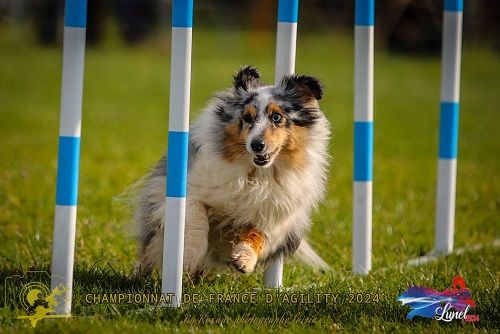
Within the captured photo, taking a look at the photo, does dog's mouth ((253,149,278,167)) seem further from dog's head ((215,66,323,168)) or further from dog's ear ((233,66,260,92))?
dog's ear ((233,66,260,92))

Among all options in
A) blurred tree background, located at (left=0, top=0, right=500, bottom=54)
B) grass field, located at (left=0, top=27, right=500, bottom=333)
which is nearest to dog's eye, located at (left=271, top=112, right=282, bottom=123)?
grass field, located at (left=0, top=27, right=500, bottom=333)

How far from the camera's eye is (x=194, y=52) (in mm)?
23438

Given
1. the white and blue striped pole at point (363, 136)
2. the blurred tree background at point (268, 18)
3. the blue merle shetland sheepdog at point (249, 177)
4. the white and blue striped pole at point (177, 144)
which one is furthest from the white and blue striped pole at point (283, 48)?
the blurred tree background at point (268, 18)

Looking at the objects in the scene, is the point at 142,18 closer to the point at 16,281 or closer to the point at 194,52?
the point at 194,52

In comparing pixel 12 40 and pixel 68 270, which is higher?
pixel 12 40

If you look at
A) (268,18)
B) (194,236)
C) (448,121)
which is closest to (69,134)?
(194,236)

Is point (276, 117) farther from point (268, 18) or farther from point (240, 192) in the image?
point (268, 18)

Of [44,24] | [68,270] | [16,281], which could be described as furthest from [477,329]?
[44,24]

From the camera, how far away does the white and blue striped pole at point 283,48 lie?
4.89 meters

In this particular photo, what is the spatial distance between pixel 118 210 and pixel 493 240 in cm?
307

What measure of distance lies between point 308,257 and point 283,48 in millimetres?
1425

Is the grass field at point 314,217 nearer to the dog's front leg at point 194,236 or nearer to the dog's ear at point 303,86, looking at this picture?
the dog's front leg at point 194,236

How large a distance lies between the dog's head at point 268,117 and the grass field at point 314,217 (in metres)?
0.57

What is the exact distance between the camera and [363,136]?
5414 mm
